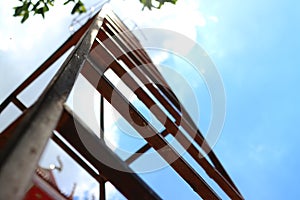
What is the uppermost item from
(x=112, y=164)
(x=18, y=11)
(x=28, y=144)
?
(x=18, y=11)

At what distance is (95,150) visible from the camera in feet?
3.80

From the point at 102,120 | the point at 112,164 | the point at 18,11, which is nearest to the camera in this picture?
the point at 112,164

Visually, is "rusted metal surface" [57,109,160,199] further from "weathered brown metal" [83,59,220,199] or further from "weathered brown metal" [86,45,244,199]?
"weathered brown metal" [86,45,244,199]

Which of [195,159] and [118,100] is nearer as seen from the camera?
[118,100]

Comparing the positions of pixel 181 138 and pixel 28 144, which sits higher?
pixel 28 144

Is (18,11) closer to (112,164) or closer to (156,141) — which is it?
(156,141)

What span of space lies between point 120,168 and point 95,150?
0.40 feet

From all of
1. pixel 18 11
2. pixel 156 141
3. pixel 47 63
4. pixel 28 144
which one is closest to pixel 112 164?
pixel 28 144

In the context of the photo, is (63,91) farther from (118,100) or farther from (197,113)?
(197,113)

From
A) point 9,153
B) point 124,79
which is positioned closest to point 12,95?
point 124,79

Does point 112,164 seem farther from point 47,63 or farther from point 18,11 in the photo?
point 47,63

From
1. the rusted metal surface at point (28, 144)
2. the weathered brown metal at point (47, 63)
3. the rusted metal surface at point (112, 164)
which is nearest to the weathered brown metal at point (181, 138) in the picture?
the weathered brown metal at point (47, 63)

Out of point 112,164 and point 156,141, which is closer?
point 112,164

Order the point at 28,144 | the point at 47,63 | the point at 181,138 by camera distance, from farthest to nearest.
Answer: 1. the point at 181,138
2. the point at 47,63
3. the point at 28,144
